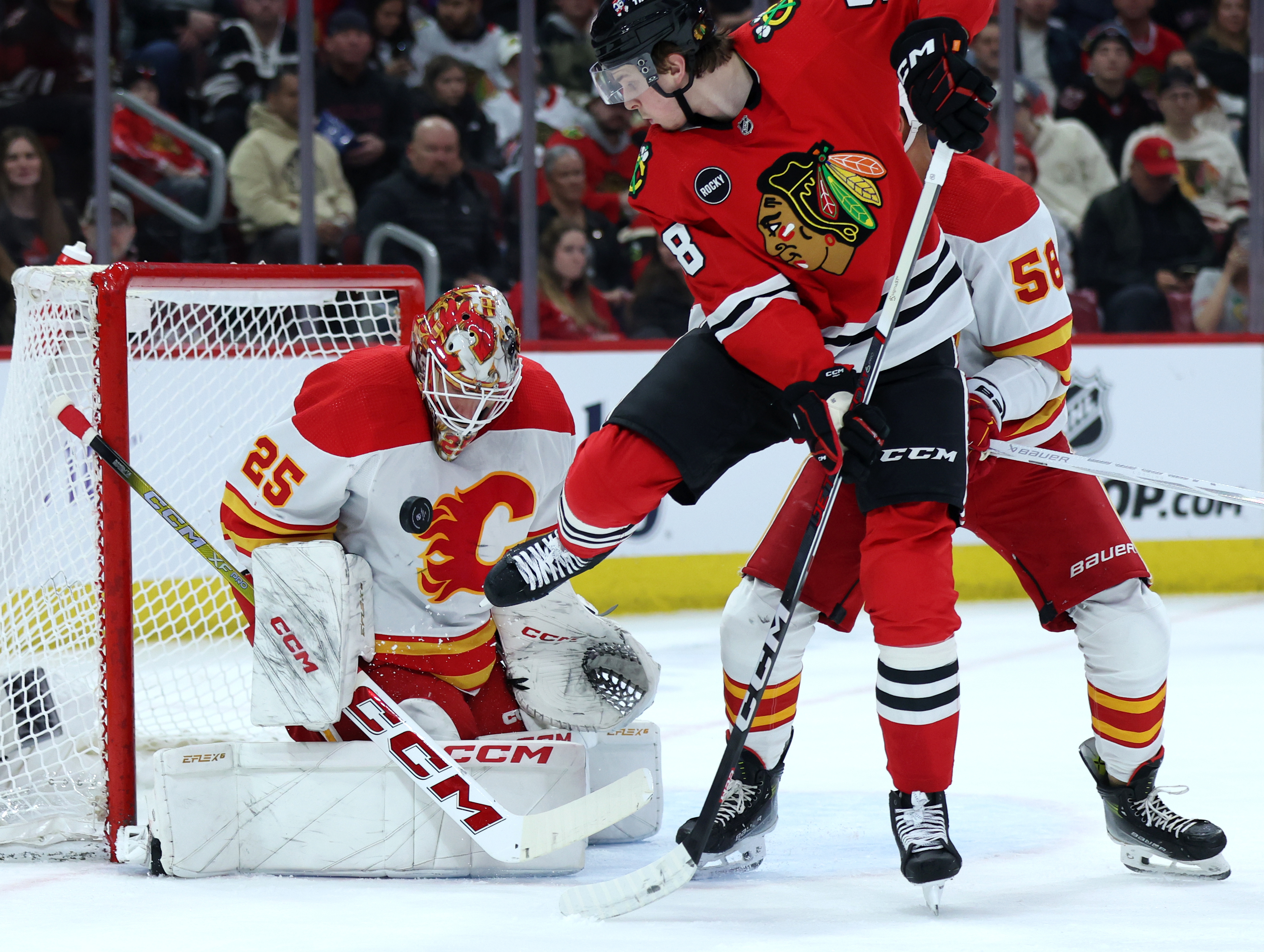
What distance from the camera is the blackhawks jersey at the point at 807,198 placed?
6.09 feet

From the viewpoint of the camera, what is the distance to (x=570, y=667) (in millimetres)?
2283

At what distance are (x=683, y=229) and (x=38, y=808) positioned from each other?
1.28 metres

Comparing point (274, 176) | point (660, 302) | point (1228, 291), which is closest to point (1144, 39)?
point (1228, 291)

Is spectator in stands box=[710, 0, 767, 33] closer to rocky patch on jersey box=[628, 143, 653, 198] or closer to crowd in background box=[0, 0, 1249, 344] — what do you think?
crowd in background box=[0, 0, 1249, 344]

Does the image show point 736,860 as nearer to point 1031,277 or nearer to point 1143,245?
point 1031,277

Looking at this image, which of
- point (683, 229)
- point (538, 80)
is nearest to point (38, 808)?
point (683, 229)

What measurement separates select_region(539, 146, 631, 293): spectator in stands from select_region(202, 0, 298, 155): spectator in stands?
0.87 metres

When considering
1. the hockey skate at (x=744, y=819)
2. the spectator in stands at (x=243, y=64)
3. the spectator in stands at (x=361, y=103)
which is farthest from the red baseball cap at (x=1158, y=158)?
the hockey skate at (x=744, y=819)

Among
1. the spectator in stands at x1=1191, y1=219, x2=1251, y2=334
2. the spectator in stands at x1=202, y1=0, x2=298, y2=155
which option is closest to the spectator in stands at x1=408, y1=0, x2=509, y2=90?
the spectator in stands at x1=202, y1=0, x2=298, y2=155

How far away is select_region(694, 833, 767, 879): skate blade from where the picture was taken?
6.78ft

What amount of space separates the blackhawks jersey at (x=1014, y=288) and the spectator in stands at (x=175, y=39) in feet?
10.7

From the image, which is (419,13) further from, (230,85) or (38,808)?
(38,808)

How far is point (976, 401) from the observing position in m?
1.93

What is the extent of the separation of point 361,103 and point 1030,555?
3292 mm
